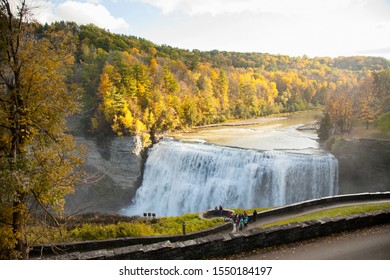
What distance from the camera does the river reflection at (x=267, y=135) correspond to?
Answer: 2144 centimetres

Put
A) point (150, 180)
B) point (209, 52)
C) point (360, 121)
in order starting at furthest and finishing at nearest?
point (209, 52) → point (150, 180) → point (360, 121)

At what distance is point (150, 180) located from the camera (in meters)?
23.2

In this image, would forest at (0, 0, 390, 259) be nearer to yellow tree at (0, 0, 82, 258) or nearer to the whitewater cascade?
yellow tree at (0, 0, 82, 258)

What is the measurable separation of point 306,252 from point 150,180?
61.3ft

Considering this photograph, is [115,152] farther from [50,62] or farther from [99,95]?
[50,62]

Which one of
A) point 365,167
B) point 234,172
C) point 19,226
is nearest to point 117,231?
point 19,226

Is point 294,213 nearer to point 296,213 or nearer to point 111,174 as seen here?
point 296,213

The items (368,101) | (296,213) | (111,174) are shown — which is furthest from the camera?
(111,174)

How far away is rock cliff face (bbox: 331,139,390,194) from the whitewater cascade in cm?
53

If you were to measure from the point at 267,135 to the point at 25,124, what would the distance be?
2191 cm

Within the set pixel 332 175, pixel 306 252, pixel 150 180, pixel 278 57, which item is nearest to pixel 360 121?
pixel 332 175

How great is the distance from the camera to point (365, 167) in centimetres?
1712

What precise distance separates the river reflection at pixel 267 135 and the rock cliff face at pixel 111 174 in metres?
4.22

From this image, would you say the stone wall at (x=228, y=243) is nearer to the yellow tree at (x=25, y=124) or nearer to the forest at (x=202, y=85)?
the yellow tree at (x=25, y=124)
